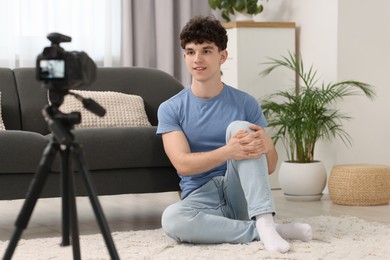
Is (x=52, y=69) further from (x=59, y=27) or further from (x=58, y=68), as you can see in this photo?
(x=59, y=27)

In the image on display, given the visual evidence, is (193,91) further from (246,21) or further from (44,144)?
(246,21)

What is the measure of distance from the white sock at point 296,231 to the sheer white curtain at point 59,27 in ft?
8.76

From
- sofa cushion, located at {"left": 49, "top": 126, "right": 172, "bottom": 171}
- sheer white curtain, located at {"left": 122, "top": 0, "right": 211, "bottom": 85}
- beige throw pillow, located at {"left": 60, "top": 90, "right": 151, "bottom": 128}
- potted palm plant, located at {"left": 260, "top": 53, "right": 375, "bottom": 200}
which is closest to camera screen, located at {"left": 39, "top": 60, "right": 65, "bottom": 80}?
sofa cushion, located at {"left": 49, "top": 126, "right": 172, "bottom": 171}

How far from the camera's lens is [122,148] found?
325 cm

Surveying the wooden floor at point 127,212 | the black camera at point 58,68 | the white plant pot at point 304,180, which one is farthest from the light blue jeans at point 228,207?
the white plant pot at point 304,180

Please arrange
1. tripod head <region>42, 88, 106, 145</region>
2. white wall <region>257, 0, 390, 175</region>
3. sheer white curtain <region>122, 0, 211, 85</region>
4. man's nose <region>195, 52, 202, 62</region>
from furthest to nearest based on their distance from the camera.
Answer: sheer white curtain <region>122, 0, 211, 85</region> < white wall <region>257, 0, 390, 175</region> < man's nose <region>195, 52, 202, 62</region> < tripod head <region>42, 88, 106, 145</region>

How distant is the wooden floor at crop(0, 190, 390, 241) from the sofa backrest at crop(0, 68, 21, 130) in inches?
18.5

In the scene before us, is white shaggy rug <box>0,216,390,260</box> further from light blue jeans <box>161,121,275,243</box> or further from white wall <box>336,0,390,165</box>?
white wall <box>336,0,390,165</box>

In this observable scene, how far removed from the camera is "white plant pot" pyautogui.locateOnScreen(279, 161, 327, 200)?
14.4ft

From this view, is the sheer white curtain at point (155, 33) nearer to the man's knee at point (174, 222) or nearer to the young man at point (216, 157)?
the young man at point (216, 157)

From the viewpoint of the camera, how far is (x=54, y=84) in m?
1.58

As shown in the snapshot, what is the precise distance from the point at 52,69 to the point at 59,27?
3.81 metres

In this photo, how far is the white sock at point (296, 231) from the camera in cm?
275

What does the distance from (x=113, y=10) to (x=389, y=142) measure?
6.99 ft
